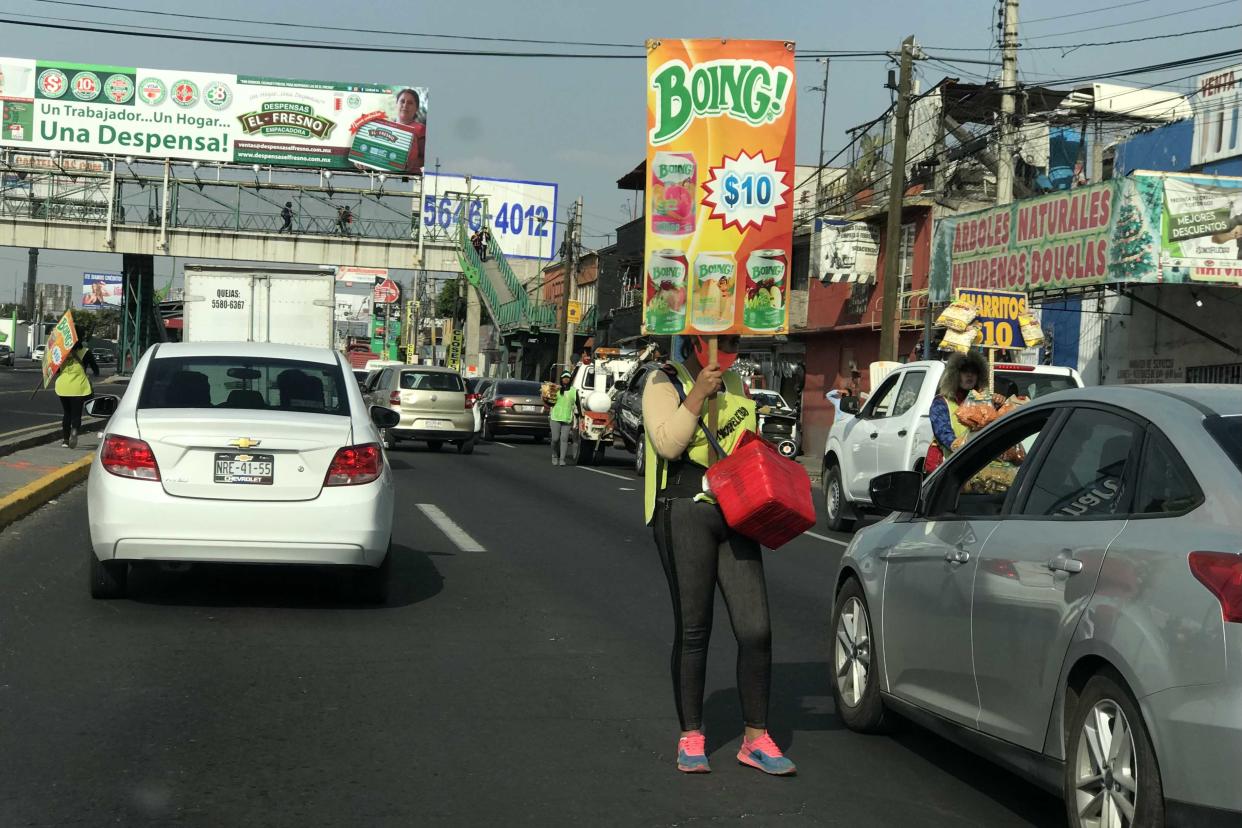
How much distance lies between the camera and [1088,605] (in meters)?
4.29

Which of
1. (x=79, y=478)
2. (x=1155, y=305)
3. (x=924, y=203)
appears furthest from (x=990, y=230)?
(x=79, y=478)

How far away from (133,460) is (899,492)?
4.66 metres

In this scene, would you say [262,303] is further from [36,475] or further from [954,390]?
[954,390]

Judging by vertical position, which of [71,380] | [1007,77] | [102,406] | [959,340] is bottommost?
[71,380]

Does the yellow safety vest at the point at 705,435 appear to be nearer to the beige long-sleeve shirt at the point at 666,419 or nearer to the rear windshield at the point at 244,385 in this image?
the beige long-sleeve shirt at the point at 666,419

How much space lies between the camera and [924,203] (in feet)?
114

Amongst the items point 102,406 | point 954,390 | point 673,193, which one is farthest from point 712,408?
point 673,193

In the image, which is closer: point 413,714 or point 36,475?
point 413,714

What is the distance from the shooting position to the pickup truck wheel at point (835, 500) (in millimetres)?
15945

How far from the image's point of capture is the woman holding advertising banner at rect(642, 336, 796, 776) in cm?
545

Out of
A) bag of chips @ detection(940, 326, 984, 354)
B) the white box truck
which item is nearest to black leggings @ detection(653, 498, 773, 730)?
bag of chips @ detection(940, 326, 984, 354)

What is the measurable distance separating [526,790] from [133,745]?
5.24 ft

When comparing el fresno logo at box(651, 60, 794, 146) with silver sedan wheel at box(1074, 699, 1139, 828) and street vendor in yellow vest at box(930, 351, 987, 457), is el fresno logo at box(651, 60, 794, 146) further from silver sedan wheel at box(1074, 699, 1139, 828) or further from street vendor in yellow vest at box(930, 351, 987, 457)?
silver sedan wheel at box(1074, 699, 1139, 828)

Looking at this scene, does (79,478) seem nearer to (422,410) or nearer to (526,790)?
(422,410)
